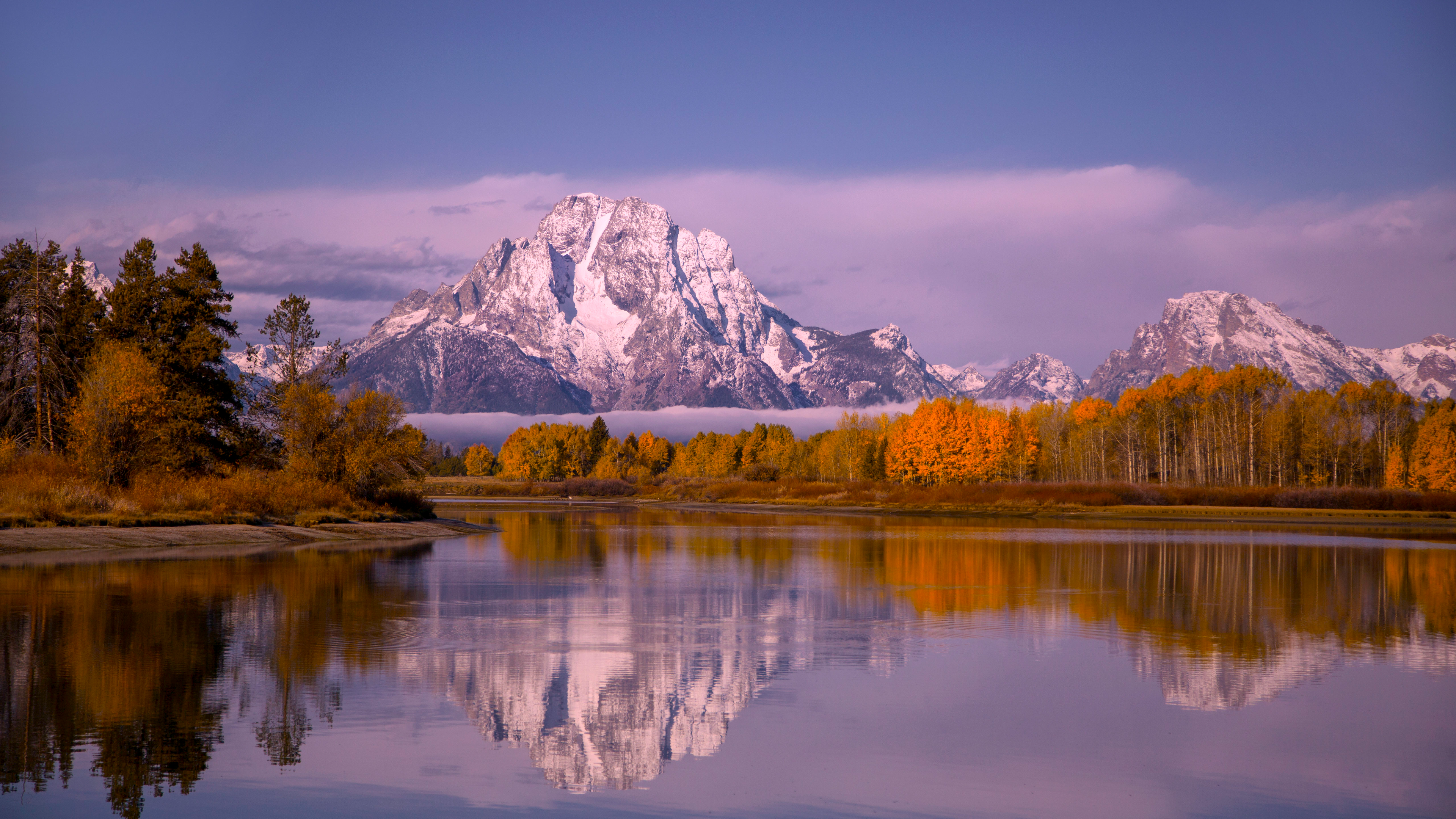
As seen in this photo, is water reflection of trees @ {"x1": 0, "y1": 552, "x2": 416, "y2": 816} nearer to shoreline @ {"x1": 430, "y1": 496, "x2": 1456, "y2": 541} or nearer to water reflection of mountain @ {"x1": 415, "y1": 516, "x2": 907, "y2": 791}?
water reflection of mountain @ {"x1": 415, "y1": 516, "x2": 907, "y2": 791}

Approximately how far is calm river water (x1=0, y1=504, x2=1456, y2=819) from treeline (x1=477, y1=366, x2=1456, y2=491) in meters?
93.1

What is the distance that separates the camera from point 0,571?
90.8ft

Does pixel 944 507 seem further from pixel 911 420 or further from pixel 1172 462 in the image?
pixel 1172 462

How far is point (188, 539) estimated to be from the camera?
39375mm

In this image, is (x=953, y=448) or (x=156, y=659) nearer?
(x=156, y=659)

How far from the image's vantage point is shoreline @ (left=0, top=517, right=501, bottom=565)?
3403 centimetres

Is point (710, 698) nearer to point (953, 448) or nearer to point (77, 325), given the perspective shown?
point (77, 325)

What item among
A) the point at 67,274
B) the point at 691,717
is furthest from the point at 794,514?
the point at 691,717

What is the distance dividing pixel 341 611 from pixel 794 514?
74.2 metres

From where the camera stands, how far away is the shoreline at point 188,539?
112 feet

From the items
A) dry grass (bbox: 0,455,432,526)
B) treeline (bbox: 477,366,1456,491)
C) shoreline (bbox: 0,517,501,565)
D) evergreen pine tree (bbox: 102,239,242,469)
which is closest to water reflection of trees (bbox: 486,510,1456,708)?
shoreline (bbox: 0,517,501,565)

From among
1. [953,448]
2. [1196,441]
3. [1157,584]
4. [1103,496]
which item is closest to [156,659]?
[1157,584]

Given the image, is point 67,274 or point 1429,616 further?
point 67,274

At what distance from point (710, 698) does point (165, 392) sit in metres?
44.0
